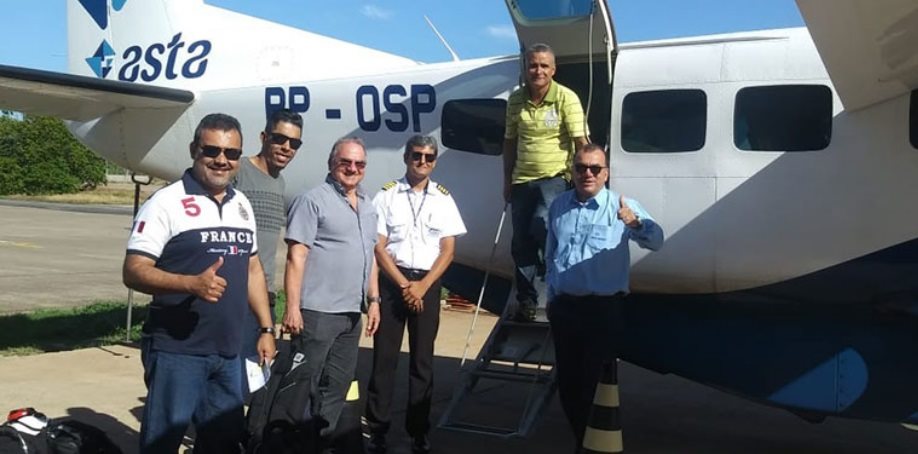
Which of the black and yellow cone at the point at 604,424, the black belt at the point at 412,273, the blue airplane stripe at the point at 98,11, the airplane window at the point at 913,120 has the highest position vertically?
the blue airplane stripe at the point at 98,11

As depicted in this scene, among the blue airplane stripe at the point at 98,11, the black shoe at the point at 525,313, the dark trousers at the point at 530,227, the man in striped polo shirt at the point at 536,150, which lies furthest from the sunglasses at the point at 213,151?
the blue airplane stripe at the point at 98,11

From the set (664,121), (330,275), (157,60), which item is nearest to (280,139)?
(330,275)

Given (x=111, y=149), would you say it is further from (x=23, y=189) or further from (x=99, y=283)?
(x=23, y=189)

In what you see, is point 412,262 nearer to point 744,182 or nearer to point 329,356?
point 329,356

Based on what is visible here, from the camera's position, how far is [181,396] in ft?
12.3

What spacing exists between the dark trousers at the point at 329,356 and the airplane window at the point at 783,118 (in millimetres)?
2665

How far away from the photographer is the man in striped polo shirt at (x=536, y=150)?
220 inches

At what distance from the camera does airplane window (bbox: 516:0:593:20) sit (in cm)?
561

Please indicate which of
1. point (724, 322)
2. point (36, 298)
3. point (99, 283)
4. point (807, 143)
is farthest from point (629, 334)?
A: point (99, 283)

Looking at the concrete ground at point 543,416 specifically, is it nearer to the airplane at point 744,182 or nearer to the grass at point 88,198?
the airplane at point 744,182

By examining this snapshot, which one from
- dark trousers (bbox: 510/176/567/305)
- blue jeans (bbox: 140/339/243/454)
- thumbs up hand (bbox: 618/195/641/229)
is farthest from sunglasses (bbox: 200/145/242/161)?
dark trousers (bbox: 510/176/567/305)

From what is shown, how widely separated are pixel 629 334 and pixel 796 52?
2079 millimetres

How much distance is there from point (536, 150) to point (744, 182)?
4.22 feet

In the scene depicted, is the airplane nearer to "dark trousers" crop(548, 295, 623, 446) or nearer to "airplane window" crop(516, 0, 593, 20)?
"airplane window" crop(516, 0, 593, 20)
